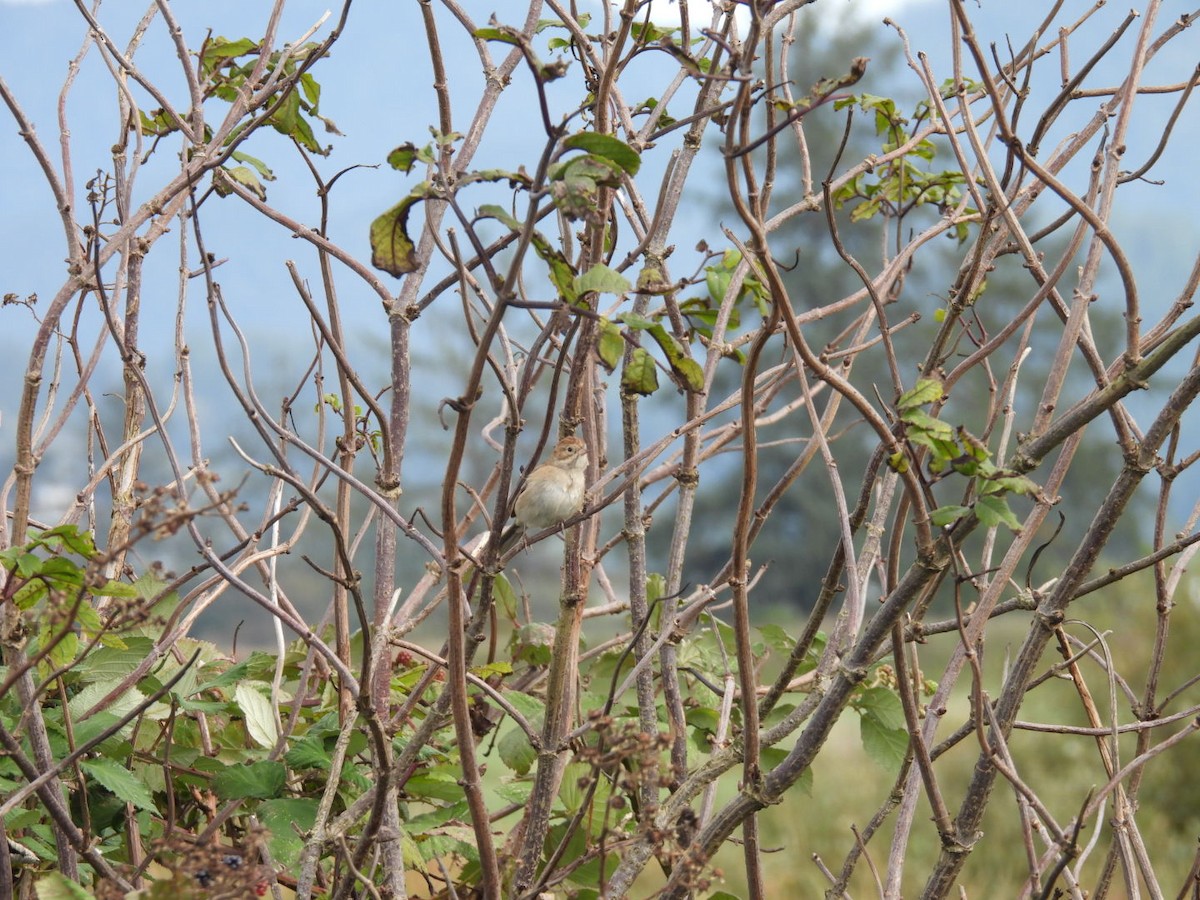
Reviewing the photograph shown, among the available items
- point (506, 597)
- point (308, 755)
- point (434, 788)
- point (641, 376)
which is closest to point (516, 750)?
point (434, 788)

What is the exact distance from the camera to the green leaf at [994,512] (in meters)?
0.74

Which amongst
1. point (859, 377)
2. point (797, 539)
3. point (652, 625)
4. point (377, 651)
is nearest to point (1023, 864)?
point (652, 625)

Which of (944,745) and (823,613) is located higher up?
(823,613)

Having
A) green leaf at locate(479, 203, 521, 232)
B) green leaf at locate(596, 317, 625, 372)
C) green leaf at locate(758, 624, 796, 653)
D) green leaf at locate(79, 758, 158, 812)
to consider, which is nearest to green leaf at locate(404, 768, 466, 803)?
green leaf at locate(79, 758, 158, 812)

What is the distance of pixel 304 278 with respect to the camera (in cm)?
122

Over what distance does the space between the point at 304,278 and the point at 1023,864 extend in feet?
20.3

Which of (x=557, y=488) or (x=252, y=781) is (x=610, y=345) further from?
(x=557, y=488)

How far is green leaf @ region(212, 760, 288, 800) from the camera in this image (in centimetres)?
115

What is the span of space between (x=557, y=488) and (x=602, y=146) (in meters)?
1.13

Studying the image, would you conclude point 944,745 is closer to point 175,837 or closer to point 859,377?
point 175,837

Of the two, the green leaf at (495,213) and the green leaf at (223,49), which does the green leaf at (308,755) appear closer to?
the green leaf at (495,213)

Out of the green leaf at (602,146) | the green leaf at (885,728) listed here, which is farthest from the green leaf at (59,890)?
the green leaf at (885,728)

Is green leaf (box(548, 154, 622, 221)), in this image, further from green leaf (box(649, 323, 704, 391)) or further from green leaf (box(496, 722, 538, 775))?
green leaf (box(496, 722, 538, 775))

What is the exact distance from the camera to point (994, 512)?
2.47 ft
